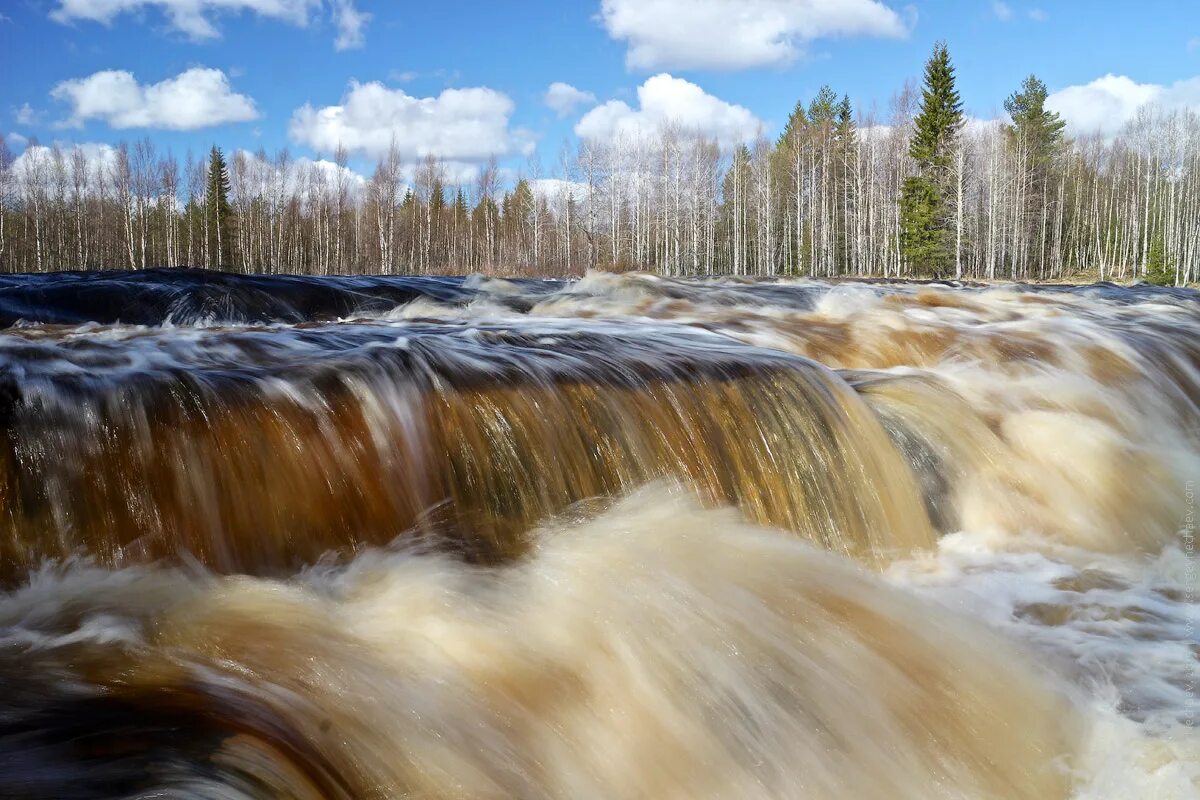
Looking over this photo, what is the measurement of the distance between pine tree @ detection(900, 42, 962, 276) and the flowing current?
1534 inches

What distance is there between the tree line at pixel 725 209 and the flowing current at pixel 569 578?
1592 inches

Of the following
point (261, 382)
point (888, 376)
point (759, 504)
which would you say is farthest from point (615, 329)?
point (261, 382)

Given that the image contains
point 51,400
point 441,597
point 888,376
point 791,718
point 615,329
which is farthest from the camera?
point 615,329

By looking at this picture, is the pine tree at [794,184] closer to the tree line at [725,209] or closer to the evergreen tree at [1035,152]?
the tree line at [725,209]

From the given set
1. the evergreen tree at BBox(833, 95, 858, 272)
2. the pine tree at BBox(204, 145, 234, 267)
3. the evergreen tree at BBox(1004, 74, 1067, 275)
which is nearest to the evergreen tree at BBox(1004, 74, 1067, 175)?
the evergreen tree at BBox(1004, 74, 1067, 275)

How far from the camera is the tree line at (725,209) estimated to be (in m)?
44.7

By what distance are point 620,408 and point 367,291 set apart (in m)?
6.27

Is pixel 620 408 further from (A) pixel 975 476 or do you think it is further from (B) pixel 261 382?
(A) pixel 975 476

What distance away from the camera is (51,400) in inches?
118

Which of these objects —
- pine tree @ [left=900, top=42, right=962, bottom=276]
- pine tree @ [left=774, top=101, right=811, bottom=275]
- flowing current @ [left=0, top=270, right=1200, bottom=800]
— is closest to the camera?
flowing current @ [left=0, top=270, right=1200, bottom=800]

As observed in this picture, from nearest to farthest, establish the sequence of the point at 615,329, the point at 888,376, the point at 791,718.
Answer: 1. the point at 791,718
2. the point at 888,376
3. the point at 615,329

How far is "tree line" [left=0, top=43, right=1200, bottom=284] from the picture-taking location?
44.7m

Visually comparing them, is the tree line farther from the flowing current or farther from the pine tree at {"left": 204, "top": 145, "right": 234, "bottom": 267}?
the flowing current

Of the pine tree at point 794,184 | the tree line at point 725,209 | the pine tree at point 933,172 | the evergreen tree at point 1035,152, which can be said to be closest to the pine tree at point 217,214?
the tree line at point 725,209
